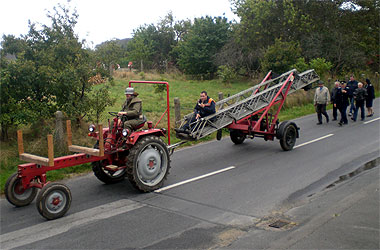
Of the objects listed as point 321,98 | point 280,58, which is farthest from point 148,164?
point 280,58

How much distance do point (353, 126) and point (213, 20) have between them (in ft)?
84.4

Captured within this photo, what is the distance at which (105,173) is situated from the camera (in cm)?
874

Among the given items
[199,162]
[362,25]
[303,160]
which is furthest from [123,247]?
[362,25]

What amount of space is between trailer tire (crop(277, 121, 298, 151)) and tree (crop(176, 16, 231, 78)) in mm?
25176

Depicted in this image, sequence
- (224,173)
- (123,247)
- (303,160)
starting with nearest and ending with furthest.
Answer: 1. (123,247)
2. (224,173)
3. (303,160)

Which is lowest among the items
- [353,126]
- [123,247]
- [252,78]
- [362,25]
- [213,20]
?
[123,247]

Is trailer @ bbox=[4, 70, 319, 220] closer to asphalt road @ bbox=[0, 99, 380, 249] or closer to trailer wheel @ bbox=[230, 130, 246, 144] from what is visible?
asphalt road @ bbox=[0, 99, 380, 249]

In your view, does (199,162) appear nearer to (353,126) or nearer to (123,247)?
(123,247)

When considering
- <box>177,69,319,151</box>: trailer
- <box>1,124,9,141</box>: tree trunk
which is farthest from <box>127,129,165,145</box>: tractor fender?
<box>1,124,9,141</box>: tree trunk

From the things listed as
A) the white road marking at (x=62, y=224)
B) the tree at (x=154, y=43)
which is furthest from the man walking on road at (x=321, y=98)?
the tree at (x=154, y=43)

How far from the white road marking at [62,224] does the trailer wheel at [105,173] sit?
43.1 inches

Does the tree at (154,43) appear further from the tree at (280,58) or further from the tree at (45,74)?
the tree at (45,74)

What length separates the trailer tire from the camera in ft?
38.1

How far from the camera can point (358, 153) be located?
36.7 feet
